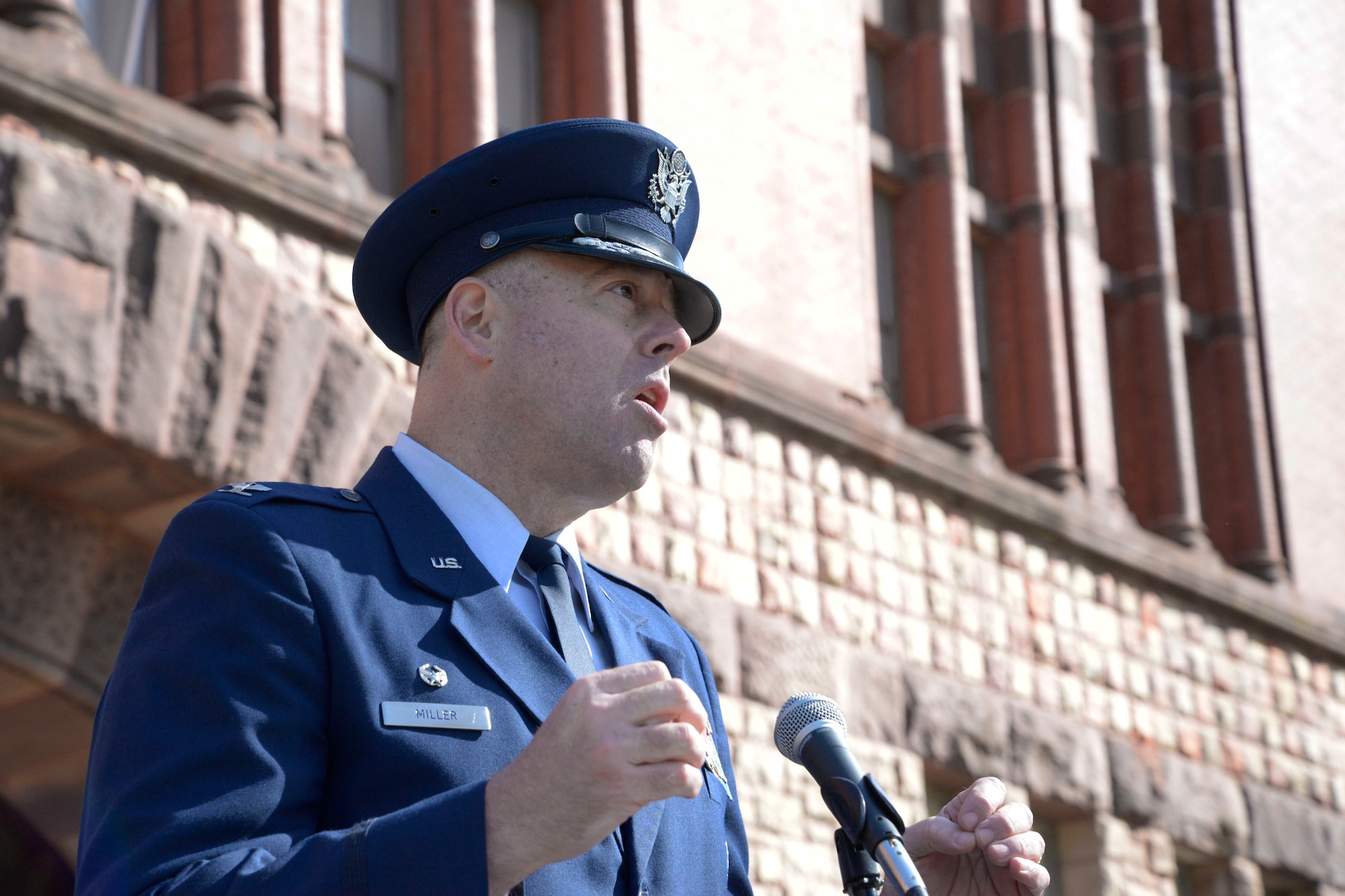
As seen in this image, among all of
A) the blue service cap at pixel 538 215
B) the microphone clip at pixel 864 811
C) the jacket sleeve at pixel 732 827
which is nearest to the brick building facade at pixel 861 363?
the blue service cap at pixel 538 215

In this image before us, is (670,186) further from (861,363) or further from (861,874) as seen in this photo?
(861,363)

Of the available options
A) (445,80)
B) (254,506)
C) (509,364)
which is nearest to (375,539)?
(254,506)

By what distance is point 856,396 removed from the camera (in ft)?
30.1

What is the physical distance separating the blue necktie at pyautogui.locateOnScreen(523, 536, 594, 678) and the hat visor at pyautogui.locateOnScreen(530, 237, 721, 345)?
0.40 meters

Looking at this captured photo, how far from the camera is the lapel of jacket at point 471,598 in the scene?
88.7 inches

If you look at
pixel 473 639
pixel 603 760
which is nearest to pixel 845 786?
pixel 603 760

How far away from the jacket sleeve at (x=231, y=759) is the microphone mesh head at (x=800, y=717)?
18.4 inches

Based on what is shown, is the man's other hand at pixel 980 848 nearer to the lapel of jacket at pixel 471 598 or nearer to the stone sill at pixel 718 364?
the lapel of jacket at pixel 471 598

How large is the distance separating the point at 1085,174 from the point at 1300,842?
4355 mm

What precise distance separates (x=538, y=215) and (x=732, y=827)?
92 cm

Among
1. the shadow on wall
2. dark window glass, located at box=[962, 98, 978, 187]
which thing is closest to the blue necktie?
the shadow on wall

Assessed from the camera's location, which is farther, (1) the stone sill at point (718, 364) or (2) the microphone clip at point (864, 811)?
(1) the stone sill at point (718, 364)

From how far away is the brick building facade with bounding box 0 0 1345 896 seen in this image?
19.0 ft

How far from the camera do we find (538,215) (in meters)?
2.69
